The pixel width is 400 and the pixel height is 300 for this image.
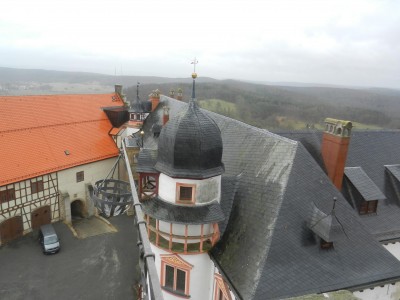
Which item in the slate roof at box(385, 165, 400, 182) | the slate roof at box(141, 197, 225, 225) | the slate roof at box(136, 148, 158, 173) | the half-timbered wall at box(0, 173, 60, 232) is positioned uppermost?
the slate roof at box(136, 148, 158, 173)

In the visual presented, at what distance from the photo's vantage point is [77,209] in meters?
29.0

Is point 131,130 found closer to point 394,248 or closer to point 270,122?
point 394,248

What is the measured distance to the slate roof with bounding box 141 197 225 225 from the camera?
1283cm

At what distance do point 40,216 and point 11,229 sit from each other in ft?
7.36

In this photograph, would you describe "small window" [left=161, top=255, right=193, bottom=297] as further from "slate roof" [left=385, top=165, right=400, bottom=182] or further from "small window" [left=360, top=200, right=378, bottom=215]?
"slate roof" [left=385, top=165, right=400, bottom=182]

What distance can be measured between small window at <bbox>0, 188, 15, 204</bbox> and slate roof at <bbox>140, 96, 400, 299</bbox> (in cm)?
1621

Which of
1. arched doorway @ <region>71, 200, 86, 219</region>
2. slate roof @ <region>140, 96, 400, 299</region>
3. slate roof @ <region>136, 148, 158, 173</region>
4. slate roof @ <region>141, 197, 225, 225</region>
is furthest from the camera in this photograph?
arched doorway @ <region>71, 200, 86, 219</region>

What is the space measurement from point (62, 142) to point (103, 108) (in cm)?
840

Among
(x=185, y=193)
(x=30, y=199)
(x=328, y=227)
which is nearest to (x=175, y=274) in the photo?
(x=185, y=193)

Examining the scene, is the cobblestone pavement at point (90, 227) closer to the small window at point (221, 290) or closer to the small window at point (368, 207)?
the small window at point (221, 290)

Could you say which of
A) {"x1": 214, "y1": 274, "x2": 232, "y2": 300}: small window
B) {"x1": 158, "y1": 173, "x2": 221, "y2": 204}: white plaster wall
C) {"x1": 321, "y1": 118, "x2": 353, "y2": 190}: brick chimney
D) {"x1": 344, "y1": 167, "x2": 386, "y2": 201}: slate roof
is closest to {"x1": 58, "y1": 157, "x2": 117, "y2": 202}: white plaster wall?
{"x1": 158, "y1": 173, "x2": 221, "y2": 204}: white plaster wall

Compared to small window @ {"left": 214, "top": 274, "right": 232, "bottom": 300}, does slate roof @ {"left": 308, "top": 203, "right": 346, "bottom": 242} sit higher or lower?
higher

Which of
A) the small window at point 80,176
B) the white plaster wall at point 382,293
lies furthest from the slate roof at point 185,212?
the small window at point 80,176

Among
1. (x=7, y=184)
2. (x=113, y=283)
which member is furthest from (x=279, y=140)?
(x=7, y=184)
